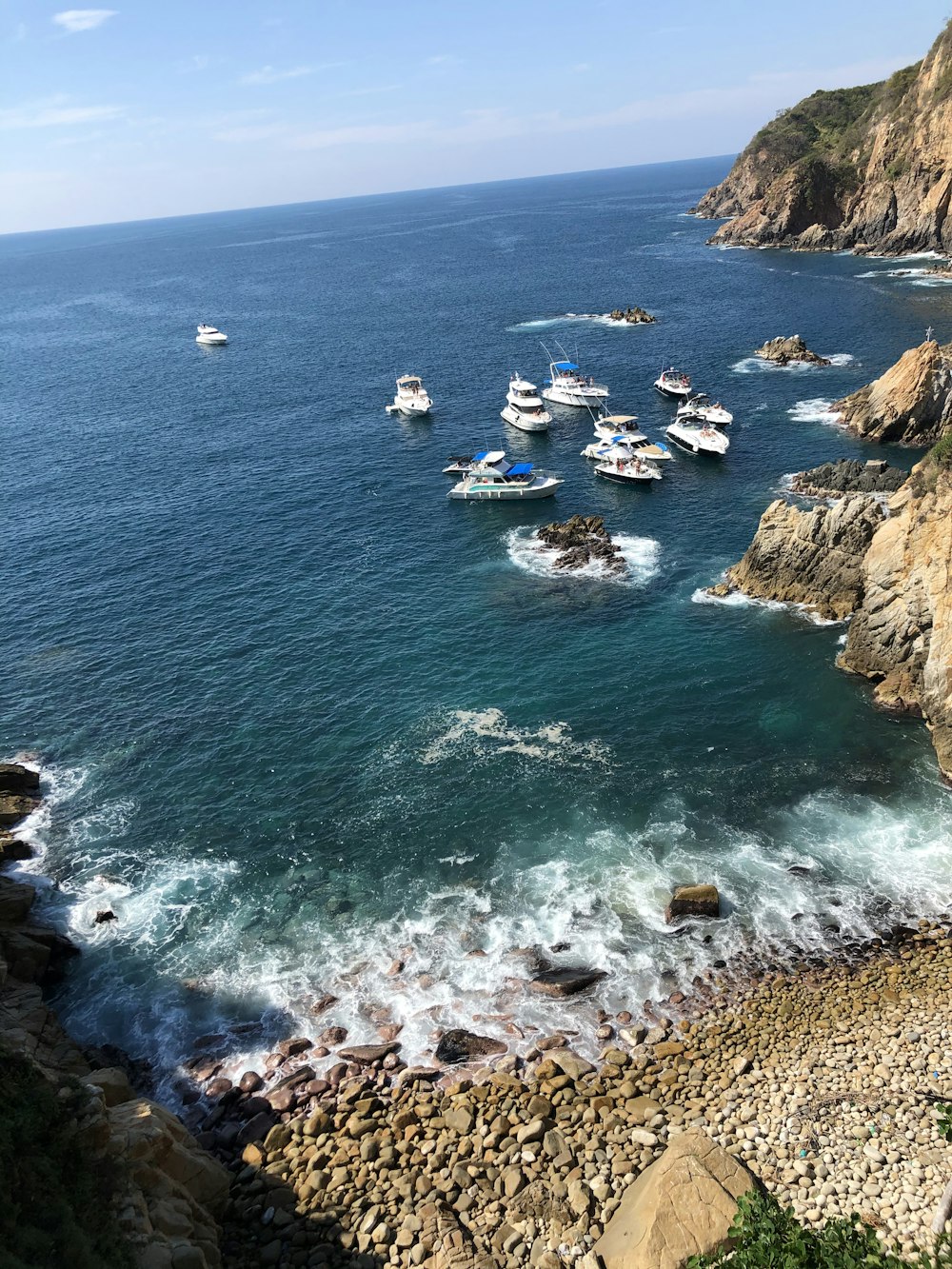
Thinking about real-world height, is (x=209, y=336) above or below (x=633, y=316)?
above

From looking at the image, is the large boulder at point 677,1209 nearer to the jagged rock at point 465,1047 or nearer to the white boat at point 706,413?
the jagged rock at point 465,1047

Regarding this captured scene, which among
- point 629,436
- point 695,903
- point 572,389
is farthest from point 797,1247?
point 572,389

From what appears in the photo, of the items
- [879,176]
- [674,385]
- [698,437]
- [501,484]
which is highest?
[879,176]

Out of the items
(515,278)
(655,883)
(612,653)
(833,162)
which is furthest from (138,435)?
(833,162)

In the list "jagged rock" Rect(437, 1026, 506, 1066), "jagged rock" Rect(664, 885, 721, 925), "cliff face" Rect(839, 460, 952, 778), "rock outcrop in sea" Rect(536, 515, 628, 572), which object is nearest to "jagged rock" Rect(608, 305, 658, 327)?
"rock outcrop in sea" Rect(536, 515, 628, 572)

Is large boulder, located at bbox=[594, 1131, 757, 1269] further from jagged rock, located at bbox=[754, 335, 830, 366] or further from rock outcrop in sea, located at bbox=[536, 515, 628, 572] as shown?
jagged rock, located at bbox=[754, 335, 830, 366]

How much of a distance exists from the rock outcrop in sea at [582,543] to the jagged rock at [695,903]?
1301 inches

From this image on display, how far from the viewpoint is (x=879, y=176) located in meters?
165

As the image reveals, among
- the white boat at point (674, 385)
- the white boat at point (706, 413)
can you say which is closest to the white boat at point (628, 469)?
the white boat at point (706, 413)

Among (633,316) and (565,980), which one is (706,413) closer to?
(633,316)

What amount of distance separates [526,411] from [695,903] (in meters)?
72.0

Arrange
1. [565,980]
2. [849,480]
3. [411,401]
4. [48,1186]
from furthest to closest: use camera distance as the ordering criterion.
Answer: [411,401]
[849,480]
[565,980]
[48,1186]

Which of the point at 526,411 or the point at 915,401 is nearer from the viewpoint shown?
the point at 915,401

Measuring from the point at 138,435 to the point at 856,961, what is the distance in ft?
335
